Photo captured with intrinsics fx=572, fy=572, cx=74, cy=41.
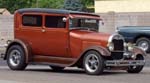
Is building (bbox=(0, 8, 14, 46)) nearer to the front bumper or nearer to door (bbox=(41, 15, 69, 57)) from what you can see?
door (bbox=(41, 15, 69, 57))

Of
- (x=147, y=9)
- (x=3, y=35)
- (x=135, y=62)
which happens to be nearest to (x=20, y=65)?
(x=135, y=62)

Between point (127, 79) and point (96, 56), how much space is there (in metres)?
1.48

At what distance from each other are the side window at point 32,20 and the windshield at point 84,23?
3.69 ft

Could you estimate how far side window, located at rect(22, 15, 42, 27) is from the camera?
682 inches

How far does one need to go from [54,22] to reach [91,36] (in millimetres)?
1347

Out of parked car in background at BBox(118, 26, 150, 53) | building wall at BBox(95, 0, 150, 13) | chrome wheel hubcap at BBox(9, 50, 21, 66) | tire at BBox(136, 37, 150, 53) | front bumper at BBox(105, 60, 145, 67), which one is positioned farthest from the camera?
building wall at BBox(95, 0, 150, 13)

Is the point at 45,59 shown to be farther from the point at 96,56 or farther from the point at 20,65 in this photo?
the point at 96,56

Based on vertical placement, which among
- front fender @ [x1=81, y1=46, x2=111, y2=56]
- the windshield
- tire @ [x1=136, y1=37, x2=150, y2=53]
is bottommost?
tire @ [x1=136, y1=37, x2=150, y2=53]

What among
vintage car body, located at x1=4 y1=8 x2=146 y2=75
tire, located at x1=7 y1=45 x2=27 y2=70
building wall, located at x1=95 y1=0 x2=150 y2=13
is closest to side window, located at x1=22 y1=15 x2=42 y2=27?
vintage car body, located at x1=4 y1=8 x2=146 y2=75

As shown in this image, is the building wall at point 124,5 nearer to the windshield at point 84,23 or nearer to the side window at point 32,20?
the windshield at point 84,23

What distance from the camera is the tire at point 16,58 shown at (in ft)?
57.1

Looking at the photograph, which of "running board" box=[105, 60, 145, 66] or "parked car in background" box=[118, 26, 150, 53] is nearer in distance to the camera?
"running board" box=[105, 60, 145, 66]

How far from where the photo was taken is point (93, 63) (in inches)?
627

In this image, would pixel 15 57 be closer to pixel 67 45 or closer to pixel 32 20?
pixel 32 20
